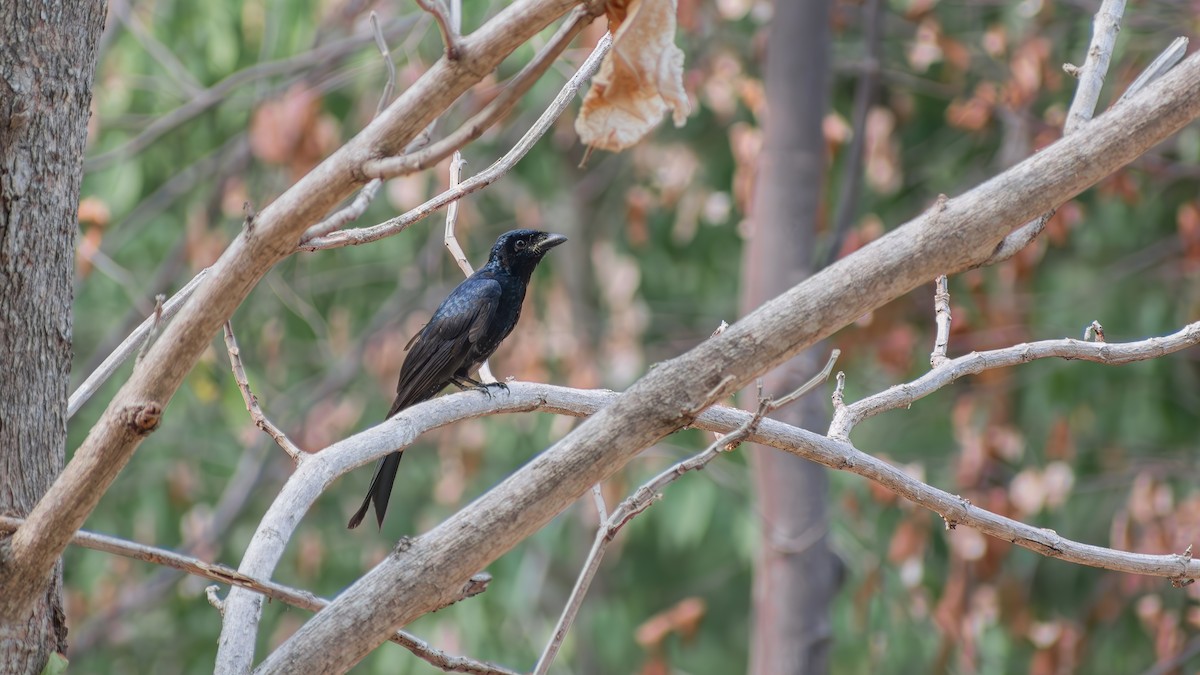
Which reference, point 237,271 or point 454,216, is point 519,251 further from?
point 237,271

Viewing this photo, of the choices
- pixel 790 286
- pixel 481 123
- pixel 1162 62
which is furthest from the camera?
pixel 790 286

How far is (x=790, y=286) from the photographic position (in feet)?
17.7

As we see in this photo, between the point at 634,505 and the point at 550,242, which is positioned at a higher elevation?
the point at 550,242

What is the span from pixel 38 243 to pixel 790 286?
3910 millimetres

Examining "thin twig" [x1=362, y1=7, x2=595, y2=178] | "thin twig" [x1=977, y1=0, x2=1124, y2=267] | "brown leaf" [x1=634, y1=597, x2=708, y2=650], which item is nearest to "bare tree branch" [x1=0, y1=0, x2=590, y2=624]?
"thin twig" [x1=362, y1=7, x2=595, y2=178]

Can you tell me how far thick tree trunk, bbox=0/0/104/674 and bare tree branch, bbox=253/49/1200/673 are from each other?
1.78ft

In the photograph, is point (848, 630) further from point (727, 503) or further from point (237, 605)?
point (237, 605)

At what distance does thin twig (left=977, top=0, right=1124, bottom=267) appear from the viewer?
6.38ft

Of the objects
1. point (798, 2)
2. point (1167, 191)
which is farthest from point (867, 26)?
point (1167, 191)

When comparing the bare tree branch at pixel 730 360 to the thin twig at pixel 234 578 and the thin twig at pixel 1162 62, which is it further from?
the thin twig at pixel 1162 62

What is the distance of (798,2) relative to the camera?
550cm

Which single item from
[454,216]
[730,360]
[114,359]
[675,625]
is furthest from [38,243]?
[675,625]

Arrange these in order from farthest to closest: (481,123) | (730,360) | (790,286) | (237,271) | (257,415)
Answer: (790,286)
(257,415)
(730,360)
(237,271)
(481,123)

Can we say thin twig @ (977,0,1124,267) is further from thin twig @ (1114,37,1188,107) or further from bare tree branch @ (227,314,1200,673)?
bare tree branch @ (227,314,1200,673)
